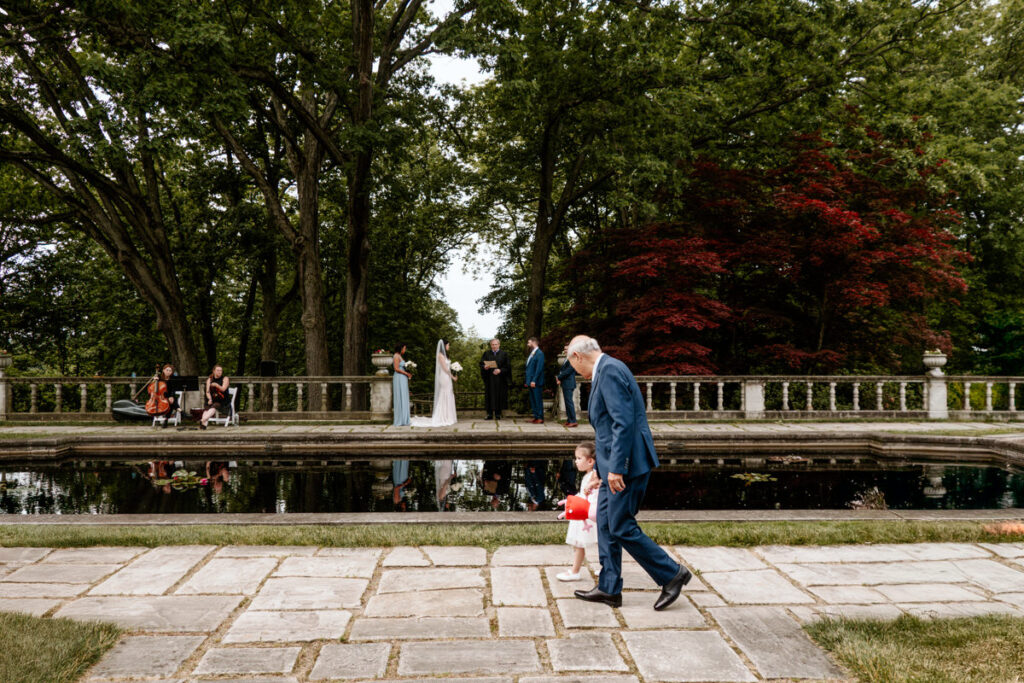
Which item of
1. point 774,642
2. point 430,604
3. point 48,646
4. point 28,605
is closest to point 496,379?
point 430,604

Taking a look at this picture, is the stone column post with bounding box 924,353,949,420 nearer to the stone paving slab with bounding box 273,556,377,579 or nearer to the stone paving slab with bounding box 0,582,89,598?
the stone paving slab with bounding box 273,556,377,579

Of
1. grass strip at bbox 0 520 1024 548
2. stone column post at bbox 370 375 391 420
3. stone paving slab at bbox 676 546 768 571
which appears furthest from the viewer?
stone column post at bbox 370 375 391 420

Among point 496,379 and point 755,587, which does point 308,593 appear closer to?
point 755,587

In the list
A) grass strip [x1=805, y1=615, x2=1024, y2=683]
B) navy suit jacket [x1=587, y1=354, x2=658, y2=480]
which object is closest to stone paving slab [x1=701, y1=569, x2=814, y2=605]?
grass strip [x1=805, y1=615, x2=1024, y2=683]

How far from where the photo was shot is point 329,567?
4977 millimetres

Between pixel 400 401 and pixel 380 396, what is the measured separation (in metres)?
1.24

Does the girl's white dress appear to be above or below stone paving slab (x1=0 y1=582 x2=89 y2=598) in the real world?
above

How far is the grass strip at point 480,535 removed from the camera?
562cm

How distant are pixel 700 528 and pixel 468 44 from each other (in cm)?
1087

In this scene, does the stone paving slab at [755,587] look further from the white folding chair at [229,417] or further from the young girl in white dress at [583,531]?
the white folding chair at [229,417]

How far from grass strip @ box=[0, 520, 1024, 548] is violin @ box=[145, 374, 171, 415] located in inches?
325

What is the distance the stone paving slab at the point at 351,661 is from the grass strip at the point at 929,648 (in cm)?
245

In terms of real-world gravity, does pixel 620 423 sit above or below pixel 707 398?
above

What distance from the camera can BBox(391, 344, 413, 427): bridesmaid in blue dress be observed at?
13852 millimetres
